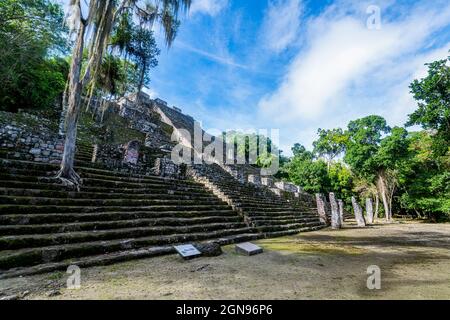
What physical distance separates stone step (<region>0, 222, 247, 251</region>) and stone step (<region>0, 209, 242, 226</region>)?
0.51m

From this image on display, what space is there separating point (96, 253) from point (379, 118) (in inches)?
931

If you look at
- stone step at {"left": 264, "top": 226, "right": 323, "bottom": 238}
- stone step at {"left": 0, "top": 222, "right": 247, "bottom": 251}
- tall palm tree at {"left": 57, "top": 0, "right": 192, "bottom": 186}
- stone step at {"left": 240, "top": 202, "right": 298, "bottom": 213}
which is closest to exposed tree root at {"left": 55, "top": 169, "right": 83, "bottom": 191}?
tall palm tree at {"left": 57, "top": 0, "right": 192, "bottom": 186}

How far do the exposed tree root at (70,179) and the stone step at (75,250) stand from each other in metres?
2.25

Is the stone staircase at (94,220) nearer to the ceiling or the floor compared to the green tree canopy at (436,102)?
nearer to the floor

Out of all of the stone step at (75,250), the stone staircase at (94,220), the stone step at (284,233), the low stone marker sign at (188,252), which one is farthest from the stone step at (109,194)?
the low stone marker sign at (188,252)

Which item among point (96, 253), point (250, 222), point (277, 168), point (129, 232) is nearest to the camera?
point (96, 253)

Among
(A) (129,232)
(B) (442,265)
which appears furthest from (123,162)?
(B) (442,265)

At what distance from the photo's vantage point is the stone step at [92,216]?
4246mm

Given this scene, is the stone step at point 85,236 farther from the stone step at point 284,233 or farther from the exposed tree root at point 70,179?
the stone step at point 284,233

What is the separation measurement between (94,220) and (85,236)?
827 millimetres

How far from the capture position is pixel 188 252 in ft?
14.6

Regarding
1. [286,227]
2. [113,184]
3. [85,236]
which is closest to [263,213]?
[286,227]
